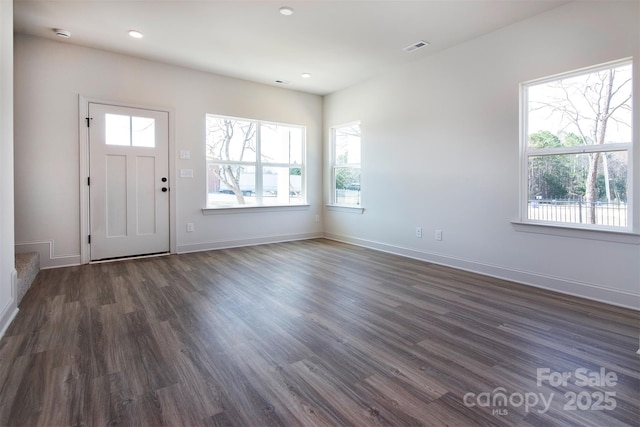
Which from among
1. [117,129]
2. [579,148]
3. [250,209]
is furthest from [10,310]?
[579,148]

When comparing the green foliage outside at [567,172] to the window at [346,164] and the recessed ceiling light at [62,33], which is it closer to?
the window at [346,164]

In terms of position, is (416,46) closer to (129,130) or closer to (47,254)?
(129,130)

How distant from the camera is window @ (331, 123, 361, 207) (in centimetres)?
566

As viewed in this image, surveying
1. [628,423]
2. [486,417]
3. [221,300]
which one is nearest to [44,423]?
[221,300]

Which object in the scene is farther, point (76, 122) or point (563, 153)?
point (76, 122)

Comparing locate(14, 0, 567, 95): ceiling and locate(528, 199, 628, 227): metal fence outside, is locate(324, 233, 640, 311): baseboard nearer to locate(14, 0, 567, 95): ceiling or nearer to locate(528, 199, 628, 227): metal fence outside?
locate(528, 199, 628, 227): metal fence outside

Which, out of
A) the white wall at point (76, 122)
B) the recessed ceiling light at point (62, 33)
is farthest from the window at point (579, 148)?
the recessed ceiling light at point (62, 33)

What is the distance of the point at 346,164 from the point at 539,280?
3395mm

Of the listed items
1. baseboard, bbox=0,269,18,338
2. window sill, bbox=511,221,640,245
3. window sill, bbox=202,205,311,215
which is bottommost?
baseboard, bbox=0,269,18,338

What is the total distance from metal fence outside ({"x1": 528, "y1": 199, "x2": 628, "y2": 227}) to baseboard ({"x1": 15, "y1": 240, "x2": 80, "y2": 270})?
534 cm

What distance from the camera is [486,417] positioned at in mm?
1470

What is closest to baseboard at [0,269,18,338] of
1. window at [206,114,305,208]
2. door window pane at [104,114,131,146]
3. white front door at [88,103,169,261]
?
white front door at [88,103,169,261]

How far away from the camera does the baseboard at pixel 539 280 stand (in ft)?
9.32

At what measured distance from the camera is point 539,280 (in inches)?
132
